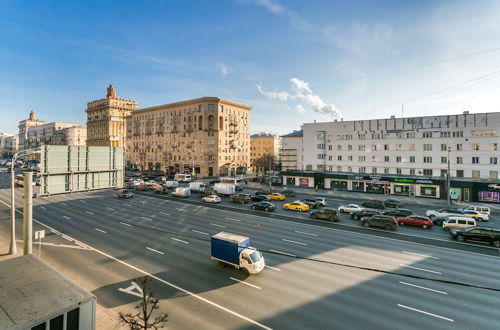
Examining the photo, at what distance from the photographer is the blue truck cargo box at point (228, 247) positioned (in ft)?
53.1

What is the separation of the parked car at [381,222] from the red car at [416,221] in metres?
3.04

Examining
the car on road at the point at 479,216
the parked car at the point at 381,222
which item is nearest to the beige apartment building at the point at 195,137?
the parked car at the point at 381,222

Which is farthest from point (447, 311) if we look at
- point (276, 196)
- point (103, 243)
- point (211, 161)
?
point (211, 161)

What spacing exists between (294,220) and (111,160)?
22177 millimetres

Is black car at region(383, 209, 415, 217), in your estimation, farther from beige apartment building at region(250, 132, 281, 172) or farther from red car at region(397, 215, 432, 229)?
beige apartment building at region(250, 132, 281, 172)

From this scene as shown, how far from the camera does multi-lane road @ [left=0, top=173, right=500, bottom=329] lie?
39.0ft

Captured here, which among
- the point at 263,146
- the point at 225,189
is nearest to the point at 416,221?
the point at 225,189

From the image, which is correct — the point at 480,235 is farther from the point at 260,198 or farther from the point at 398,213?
the point at 260,198

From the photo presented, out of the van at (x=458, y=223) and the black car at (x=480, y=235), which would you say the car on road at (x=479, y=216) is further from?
the black car at (x=480, y=235)

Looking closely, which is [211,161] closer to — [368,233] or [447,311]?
[368,233]

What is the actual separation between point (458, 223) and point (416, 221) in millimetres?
3822

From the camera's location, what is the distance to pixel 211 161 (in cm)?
8156

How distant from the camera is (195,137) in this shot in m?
83.2

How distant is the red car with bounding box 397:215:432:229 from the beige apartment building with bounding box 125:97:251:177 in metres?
59.2
